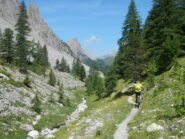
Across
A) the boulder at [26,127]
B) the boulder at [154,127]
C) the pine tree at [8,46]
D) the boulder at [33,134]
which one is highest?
the pine tree at [8,46]

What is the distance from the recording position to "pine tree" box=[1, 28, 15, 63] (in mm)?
53281

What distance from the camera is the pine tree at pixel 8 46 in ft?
175

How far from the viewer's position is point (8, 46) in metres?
54.6

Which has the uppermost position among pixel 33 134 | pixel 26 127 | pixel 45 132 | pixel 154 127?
pixel 154 127

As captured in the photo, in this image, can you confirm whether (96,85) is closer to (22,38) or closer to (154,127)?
(22,38)

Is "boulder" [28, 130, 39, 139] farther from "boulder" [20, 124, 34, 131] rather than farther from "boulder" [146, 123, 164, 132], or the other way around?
"boulder" [146, 123, 164, 132]

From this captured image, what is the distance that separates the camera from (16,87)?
36.7 m

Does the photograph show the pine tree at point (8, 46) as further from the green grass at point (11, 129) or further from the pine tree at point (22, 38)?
the green grass at point (11, 129)

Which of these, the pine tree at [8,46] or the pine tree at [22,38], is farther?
the pine tree at [8,46]

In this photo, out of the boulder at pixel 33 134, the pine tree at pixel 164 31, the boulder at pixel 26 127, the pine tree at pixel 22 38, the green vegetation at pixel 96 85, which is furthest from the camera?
the pine tree at pixel 22 38

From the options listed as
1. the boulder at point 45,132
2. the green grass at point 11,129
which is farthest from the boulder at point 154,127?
the green grass at point 11,129

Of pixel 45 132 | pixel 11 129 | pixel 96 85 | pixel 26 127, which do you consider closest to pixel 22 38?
pixel 96 85

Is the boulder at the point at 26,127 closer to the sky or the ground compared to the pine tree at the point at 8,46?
closer to the ground

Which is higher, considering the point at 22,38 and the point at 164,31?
the point at 22,38
